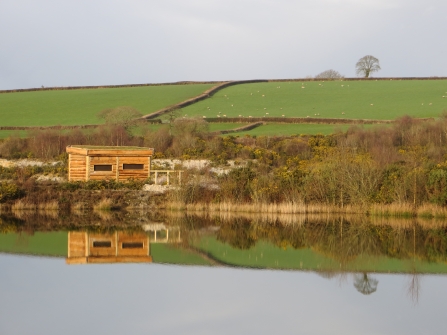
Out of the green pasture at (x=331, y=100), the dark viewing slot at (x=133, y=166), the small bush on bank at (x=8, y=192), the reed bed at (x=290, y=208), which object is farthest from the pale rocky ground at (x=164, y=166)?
the green pasture at (x=331, y=100)

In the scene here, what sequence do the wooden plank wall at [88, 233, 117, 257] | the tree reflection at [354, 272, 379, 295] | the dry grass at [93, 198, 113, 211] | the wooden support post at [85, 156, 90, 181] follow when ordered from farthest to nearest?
1. the wooden support post at [85, 156, 90, 181]
2. the dry grass at [93, 198, 113, 211]
3. the wooden plank wall at [88, 233, 117, 257]
4. the tree reflection at [354, 272, 379, 295]

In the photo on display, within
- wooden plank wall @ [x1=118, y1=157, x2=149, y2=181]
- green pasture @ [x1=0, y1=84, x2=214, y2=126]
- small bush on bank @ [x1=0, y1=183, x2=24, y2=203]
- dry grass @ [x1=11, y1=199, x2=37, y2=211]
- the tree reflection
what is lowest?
the tree reflection

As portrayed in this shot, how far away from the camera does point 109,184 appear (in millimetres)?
38219

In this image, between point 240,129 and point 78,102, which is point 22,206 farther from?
point 78,102

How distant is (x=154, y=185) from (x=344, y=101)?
105 feet

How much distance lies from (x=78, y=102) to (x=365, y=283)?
169ft

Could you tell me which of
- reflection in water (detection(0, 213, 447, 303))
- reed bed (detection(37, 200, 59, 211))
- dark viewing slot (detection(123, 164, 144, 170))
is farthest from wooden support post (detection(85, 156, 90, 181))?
reflection in water (detection(0, 213, 447, 303))

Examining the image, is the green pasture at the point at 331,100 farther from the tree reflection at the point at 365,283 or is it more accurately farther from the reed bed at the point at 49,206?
the tree reflection at the point at 365,283

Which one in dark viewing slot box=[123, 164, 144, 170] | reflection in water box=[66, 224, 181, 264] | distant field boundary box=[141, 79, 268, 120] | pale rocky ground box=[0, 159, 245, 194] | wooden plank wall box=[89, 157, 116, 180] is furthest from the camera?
distant field boundary box=[141, 79, 268, 120]

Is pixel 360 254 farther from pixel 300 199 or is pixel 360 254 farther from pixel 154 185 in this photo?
pixel 154 185

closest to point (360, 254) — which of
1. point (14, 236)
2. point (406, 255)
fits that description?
point (406, 255)

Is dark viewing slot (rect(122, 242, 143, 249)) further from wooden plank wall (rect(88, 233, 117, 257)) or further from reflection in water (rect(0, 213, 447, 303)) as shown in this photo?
wooden plank wall (rect(88, 233, 117, 257))

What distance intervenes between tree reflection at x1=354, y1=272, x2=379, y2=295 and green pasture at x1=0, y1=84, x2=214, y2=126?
38.9m

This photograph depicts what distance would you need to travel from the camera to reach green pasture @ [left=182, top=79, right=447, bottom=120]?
198 feet
